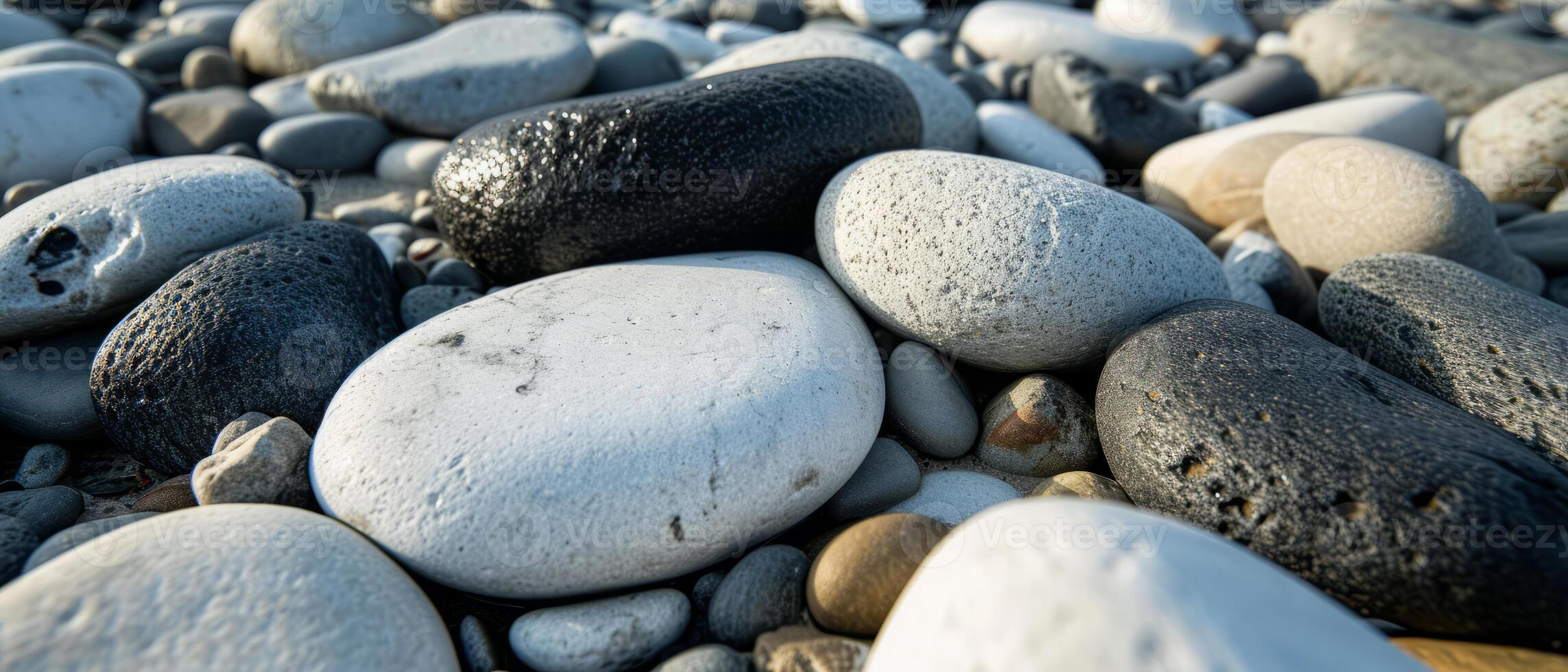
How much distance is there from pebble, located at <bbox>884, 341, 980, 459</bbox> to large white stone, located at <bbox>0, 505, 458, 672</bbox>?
144 centimetres

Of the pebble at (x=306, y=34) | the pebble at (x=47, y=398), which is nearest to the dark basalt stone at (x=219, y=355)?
the pebble at (x=47, y=398)

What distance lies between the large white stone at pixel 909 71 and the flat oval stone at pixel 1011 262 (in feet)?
4.81

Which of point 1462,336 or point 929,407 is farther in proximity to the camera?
point 929,407

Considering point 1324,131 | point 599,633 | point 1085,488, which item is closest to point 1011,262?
point 1085,488

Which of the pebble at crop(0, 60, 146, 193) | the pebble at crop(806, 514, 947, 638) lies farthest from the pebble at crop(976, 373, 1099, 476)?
the pebble at crop(0, 60, 146, 193)

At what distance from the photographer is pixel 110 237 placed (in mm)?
2865

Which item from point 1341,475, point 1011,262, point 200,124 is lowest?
point 200,124

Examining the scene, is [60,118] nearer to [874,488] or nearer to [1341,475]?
[874,488]

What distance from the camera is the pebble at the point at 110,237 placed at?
2.77 meters

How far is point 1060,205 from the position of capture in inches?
104

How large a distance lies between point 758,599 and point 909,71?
308 centimetres

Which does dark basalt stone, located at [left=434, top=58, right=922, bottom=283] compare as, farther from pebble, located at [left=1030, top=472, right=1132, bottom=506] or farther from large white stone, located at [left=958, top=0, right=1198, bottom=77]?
large white stone, located at [left=958, top=0, right=1198, bottom=77]

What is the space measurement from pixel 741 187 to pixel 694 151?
21 centimetres

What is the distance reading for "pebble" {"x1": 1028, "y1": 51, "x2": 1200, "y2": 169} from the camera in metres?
4.70
